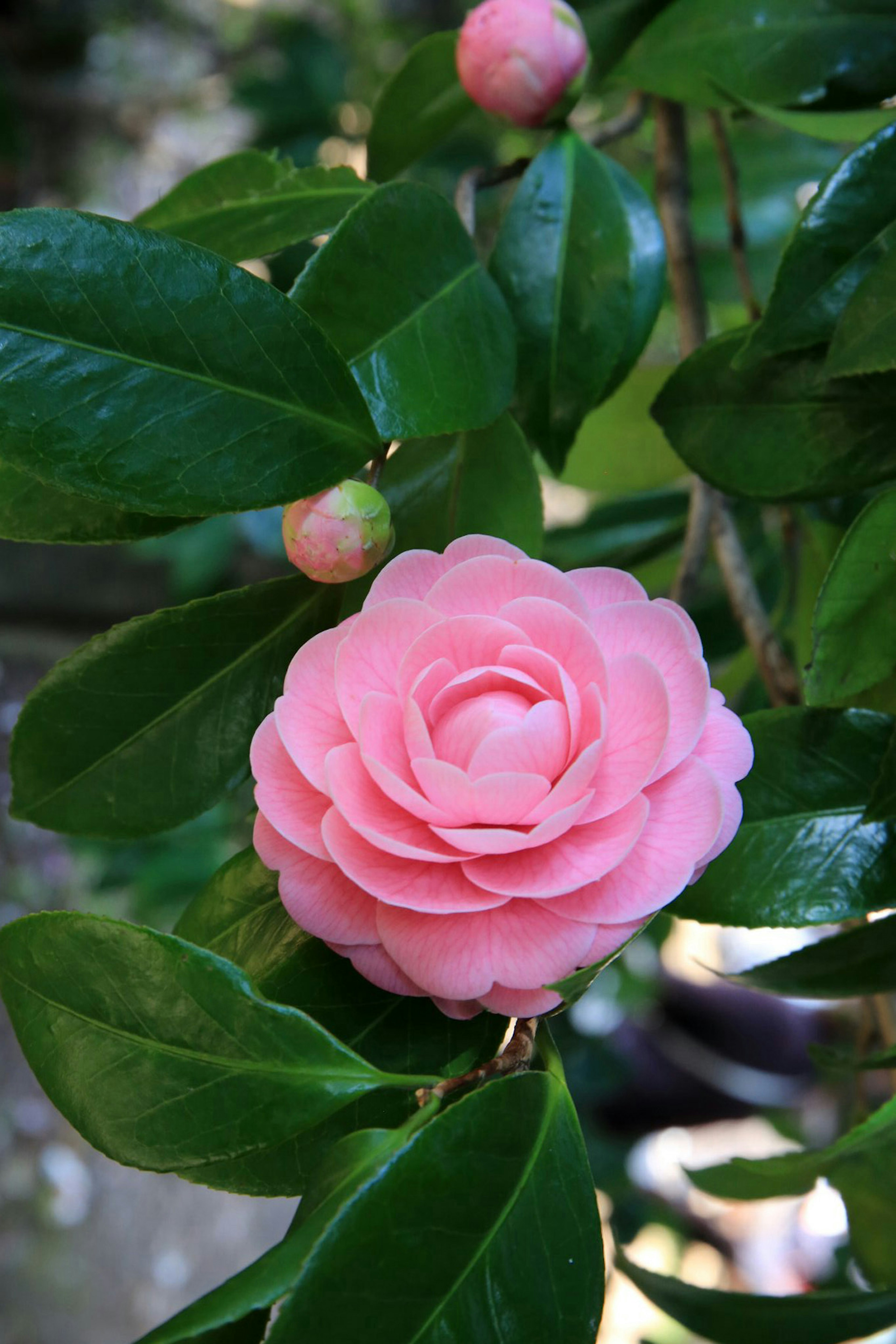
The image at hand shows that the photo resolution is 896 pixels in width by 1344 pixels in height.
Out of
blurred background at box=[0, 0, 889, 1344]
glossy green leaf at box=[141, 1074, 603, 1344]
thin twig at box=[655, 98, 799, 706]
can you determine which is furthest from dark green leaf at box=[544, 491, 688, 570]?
blurred background at box=[0, 0, 889, 1344]

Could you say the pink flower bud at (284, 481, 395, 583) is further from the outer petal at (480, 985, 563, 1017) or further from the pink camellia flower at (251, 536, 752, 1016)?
the outer petal at (480, 985, 563, 1017)

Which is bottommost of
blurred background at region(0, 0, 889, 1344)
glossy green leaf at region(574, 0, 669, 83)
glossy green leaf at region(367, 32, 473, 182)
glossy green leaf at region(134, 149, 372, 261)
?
blurred background at region(0, 0, 889, 1344)

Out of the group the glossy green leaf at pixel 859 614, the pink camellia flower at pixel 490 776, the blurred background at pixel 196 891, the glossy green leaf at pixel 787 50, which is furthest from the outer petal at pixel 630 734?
the blurred background at pixel 196 891

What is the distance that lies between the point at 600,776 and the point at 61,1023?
20 centimetres

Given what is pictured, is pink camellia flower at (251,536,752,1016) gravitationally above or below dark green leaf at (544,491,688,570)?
above

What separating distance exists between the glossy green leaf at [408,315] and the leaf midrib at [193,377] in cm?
2

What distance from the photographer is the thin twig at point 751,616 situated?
51 centimetres

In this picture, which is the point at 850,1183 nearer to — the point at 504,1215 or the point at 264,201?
the point at 504,1215

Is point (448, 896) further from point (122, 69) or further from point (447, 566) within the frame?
point (122, 69)

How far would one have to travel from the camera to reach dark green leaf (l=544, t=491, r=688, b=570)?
86 cm

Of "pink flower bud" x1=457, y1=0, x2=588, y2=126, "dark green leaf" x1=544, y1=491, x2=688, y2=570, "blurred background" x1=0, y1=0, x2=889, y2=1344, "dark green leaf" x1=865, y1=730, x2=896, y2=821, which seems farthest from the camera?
"blurred background" x1=0, y1=0, x2=889, y2=1344

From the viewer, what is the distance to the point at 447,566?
38cm

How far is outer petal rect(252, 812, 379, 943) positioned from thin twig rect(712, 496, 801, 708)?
9.8 inches

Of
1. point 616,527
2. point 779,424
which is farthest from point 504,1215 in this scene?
point 616,527
